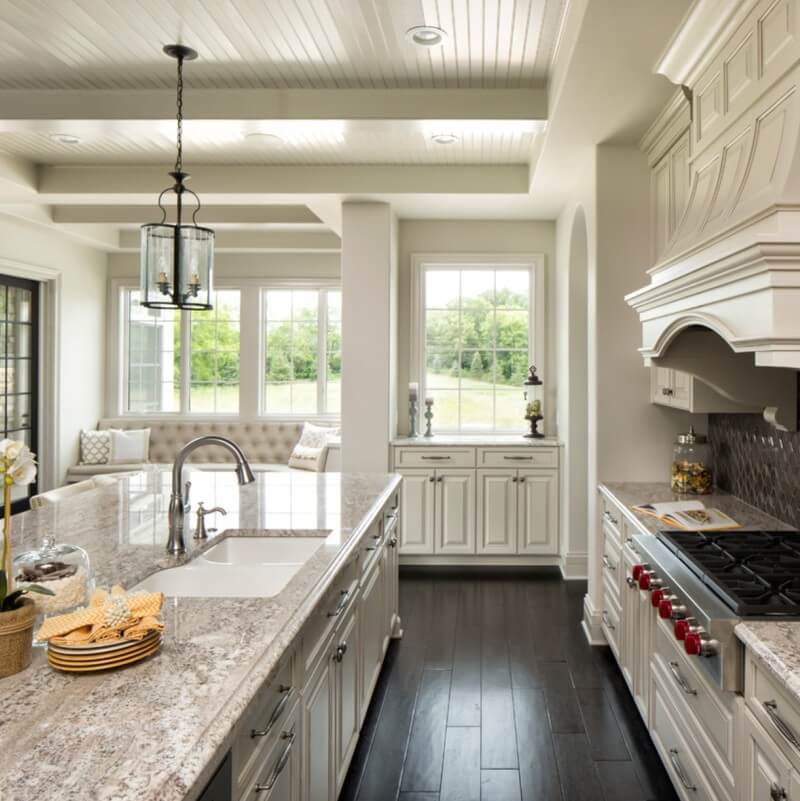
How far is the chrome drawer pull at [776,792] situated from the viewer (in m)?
→ 1.43

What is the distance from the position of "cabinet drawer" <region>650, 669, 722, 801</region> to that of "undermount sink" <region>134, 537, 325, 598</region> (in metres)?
1.29

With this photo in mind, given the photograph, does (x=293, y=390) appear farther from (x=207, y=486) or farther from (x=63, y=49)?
(x=63, y=49)

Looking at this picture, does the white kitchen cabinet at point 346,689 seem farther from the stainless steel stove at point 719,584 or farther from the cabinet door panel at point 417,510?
the cabinet door panel at point 417,510

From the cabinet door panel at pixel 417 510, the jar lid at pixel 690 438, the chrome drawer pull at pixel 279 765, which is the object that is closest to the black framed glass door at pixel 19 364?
the cabinet door panel at pixel 417 510

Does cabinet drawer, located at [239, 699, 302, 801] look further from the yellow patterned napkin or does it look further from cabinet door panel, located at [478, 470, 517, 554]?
cabinet door panel, located at [478, 470, 517, 554]

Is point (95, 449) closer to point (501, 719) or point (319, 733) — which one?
point (501, 719)

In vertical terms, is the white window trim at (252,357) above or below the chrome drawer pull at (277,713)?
above

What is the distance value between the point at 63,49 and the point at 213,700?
317cm

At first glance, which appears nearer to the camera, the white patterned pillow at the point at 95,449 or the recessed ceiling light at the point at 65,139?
the recessed ceiling light at the point at 65,139

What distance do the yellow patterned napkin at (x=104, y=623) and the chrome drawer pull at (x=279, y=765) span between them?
38cm

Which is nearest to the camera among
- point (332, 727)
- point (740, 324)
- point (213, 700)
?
point (213, 700)

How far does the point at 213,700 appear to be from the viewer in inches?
46.8

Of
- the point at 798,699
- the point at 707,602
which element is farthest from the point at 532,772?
the point at 798,699

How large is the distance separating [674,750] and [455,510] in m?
2.97
